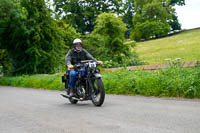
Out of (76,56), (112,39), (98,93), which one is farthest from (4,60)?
(98,93)

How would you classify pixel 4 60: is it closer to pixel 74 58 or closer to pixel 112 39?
pixel 112 39

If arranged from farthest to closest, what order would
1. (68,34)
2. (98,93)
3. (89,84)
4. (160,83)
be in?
(68,34) < (160,83) < (89,84) < (98,93)

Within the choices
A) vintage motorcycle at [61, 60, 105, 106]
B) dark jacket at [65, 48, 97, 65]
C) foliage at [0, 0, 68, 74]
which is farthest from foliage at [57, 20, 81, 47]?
vintage motorcycle at [61, 60, 105, 106]

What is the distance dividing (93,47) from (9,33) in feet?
24.5

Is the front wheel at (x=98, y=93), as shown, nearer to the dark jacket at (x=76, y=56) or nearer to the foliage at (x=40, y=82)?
the dark jacket at (x=76, y=56)

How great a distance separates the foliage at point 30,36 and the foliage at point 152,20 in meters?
45.9

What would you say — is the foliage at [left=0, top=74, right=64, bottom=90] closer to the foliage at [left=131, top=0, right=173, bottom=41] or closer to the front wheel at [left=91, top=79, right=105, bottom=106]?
the front wheel at [left=91, top=79, right=105, bottom=106]

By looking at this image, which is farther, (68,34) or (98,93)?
(68,34)

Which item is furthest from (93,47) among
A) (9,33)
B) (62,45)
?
(9,33)

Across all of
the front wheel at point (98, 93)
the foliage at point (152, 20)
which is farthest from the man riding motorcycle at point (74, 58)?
the foliage at point (152, 20)

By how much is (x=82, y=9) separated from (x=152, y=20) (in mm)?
15858

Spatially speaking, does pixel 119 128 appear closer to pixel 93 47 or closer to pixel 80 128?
pixel 80 128

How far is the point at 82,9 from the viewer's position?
66312 mm

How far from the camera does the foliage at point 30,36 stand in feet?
78.6
